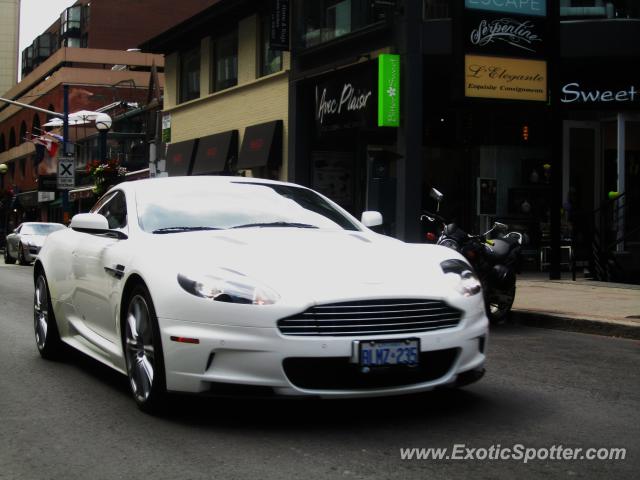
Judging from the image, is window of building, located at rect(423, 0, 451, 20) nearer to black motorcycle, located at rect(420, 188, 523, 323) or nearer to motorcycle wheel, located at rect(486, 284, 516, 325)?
black motorcycle, located at rect(420, 188, 523, 323)

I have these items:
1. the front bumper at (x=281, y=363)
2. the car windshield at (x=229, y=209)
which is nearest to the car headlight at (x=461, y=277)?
the front bumper at (x=281, y=363)

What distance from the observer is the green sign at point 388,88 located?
63.0 feet

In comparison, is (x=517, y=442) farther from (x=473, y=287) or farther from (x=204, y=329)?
(x=204, y=329)

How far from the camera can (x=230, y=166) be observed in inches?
1098

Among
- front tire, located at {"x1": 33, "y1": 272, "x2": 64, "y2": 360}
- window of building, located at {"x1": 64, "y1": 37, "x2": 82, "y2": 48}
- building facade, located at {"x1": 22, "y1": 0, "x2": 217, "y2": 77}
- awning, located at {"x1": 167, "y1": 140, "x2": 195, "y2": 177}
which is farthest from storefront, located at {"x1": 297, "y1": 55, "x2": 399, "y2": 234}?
window of building, located at {"x1": 64, "y1": 37, "x2": 82, "y2": 48}

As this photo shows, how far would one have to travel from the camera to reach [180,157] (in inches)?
1235

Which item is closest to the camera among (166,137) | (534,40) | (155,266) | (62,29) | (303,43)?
(155,266)

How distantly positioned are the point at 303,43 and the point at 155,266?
18848mm

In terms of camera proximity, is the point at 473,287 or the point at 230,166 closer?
the point at 473,287

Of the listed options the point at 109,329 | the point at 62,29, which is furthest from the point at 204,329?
the point at 62,29

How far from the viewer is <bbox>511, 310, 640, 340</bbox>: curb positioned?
952cm

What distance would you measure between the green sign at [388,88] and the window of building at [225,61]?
9728 millimetres

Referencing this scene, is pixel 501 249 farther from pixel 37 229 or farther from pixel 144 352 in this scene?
pixel 37 229

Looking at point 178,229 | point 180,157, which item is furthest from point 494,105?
point 180,157
